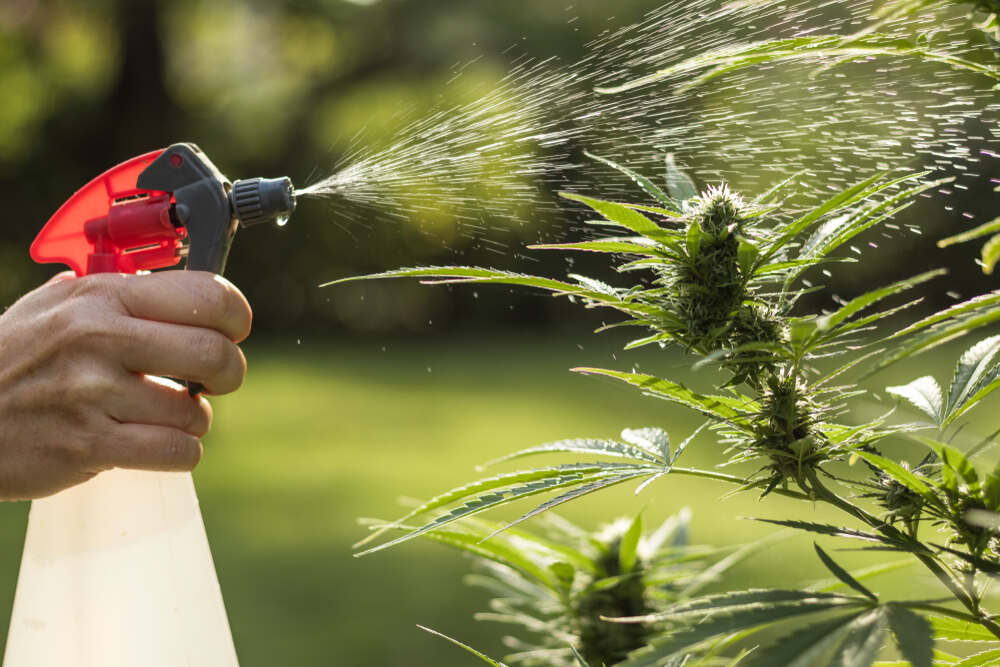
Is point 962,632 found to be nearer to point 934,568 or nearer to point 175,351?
point 934,568

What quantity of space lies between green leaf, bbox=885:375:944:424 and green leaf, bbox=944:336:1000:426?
0.03 feet

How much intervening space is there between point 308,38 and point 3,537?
4747 mm

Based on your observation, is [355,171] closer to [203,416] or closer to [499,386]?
[203,416]

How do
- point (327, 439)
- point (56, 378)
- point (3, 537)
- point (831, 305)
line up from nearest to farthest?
point (56, 378) < point (3, 537) < point (327, 439) < point (831, 305)

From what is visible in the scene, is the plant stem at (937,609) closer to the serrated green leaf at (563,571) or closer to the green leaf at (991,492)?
the green leaf at (991,492)

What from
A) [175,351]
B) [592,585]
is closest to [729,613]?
[592,585]

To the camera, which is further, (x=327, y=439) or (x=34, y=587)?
(x=327, y=439)

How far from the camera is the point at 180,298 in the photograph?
2.63 ft

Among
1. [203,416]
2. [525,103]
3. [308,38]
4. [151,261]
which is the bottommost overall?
[203,416]

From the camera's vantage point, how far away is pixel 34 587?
32.8 inches

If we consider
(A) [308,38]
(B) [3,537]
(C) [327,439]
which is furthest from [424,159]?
(A) [308,38]

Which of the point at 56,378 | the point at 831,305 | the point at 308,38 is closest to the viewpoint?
the point at 56,378

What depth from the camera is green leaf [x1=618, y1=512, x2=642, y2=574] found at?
84 centimetres

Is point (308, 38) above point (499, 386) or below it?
above
